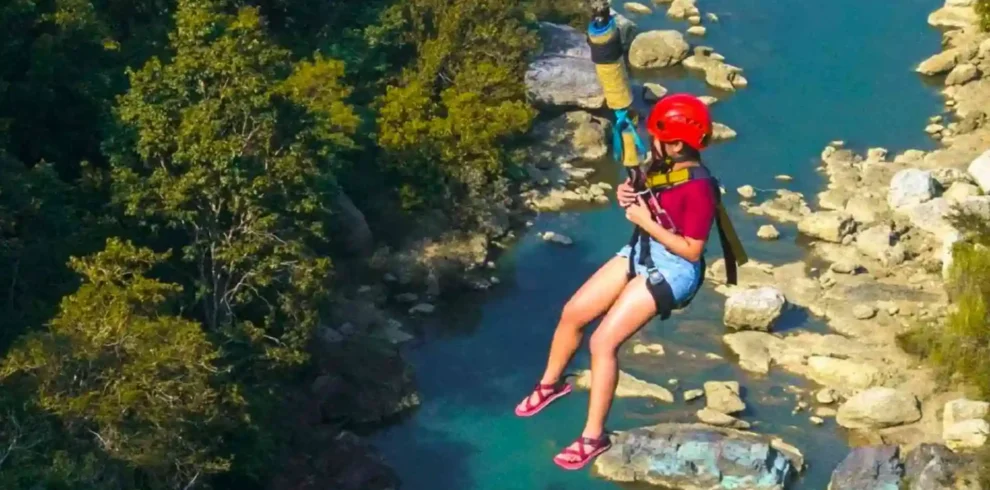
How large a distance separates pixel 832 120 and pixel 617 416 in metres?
9.11

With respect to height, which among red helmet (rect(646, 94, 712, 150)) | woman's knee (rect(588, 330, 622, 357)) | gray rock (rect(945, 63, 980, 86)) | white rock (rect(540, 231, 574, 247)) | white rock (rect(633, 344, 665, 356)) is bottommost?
gray rock (rect(945, 63, 980, 86))

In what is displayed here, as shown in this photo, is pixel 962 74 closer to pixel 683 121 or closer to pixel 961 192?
pixel 961 192

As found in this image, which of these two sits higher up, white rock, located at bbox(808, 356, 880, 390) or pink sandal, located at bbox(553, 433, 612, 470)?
pink sandal, located at bbox(553, 433, 612, 470)

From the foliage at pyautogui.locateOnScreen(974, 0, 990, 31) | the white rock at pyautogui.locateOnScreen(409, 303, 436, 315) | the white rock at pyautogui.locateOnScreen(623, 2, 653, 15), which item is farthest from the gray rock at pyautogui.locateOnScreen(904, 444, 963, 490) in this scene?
the white rock at pyautogui.locateOnScreen(623, 2, 653, 15)

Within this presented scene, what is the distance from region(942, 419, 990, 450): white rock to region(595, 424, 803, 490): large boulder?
1.73 metres

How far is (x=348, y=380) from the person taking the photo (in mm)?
17609

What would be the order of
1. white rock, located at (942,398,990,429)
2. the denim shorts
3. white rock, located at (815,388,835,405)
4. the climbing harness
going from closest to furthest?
the climbing harness, the denim shorts, white rock, located at (942,398,990,429), white rock, located at (815,388,835,405)

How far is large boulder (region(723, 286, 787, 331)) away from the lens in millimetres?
19188

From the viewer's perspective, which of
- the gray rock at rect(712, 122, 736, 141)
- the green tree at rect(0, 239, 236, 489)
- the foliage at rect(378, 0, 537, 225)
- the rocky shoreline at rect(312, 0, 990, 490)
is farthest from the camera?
the gray rock at rect(712, 122, 736, 141)

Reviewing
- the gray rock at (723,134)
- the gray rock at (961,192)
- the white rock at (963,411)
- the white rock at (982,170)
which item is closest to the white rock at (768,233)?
the gray rock at (961,192)

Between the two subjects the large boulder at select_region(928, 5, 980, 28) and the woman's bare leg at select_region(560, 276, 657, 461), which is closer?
the woman's bare leg at select_region(560, 276, 657, 461)

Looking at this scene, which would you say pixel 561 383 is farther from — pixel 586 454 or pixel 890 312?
pixel 890 312

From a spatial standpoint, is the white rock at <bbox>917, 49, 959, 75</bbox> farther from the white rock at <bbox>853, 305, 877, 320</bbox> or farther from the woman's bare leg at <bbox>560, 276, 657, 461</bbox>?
the woman's bare leg at <bbox>560, 276, 657, 461</bbox>

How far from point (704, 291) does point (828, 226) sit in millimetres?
2406
